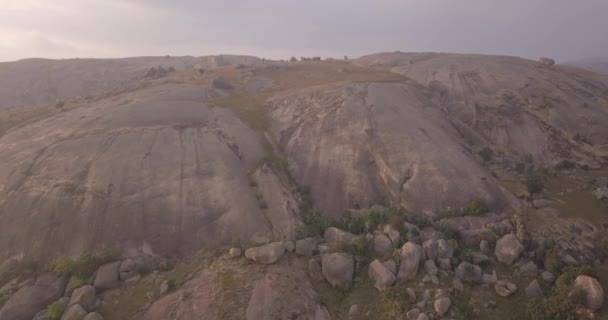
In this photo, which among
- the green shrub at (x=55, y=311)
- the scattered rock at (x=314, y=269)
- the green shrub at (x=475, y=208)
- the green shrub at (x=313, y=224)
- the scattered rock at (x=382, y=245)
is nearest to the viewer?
the green shrub at (x=55, y=311)

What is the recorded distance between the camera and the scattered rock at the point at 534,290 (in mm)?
15820

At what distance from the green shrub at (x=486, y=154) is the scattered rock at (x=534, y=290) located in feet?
55.1

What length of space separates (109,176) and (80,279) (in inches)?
314

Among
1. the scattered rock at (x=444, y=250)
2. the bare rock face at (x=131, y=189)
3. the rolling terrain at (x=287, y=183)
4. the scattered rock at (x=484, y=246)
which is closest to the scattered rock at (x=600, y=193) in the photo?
the rolling terrain at (x=287, y=183)

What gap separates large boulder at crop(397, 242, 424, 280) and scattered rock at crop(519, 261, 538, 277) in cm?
481

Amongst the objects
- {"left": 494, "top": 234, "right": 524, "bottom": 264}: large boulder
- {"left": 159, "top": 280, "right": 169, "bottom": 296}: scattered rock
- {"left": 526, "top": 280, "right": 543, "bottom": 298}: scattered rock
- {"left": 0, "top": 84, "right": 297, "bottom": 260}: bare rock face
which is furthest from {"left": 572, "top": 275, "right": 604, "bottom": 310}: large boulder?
{"left": 159, "top": 280, "right": 169, "bottom": 296}: scattered rock

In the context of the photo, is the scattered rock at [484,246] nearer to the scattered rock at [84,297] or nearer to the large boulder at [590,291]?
the large boulder at [590,291]

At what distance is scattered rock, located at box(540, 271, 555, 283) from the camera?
1652 centimetres

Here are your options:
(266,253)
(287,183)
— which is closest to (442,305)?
(266,253)

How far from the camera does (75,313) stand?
1570 centimetres

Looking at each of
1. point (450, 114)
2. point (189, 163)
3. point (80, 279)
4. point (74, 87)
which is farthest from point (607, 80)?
point (74, 87)

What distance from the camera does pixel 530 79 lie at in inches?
1786

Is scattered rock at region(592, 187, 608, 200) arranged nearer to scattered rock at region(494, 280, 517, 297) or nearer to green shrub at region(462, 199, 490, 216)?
green shrub at region(462, 199, 490, 216)

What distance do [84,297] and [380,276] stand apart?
14327mm
